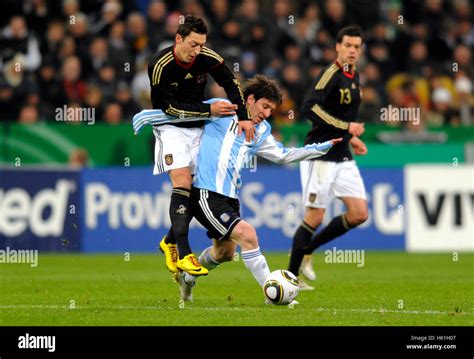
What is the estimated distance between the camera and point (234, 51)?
2058cm

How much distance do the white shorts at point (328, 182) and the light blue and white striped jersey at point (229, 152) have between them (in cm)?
207

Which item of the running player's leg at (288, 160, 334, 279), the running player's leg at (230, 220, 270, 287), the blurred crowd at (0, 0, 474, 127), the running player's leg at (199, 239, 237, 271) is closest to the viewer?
the running player's leg at (230, 220, 270, 287)

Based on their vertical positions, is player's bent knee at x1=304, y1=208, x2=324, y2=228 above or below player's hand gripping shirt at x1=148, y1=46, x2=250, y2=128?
below

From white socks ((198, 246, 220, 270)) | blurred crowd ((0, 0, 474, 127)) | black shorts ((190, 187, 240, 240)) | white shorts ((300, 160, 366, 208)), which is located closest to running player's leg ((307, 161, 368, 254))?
white shorts ((300, 160, 366, 208))

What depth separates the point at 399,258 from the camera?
16859 mm

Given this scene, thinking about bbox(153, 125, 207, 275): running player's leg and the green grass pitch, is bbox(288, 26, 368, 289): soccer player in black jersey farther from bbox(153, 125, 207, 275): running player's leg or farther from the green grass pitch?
bbox(153, 125, 207, 275): running player's leg

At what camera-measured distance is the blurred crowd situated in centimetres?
1972

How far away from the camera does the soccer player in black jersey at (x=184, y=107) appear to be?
33.1ft

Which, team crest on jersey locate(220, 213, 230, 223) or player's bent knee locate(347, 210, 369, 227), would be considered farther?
player's bent knee locate(347, 210, 369, 227)

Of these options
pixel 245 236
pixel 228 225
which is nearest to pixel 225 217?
pixel 228 225

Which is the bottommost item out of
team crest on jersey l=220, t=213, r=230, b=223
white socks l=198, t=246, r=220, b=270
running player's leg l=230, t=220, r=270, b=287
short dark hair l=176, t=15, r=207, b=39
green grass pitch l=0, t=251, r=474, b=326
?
green grass pitch l=0, t=251, r=474, b=326

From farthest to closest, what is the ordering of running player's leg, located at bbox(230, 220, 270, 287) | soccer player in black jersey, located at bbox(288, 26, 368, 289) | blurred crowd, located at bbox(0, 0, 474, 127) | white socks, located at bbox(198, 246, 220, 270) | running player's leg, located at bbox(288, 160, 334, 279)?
blurred crowd, located at bbox(0, 0, 474, 127), running player's leg, located at bbox(288, 160, 334, 279), soccer player in black jersey, located at bbox(288, 26, 368, 289), white socks, located at bbox(198, 246, 220, 270), running player's leg, located at bbox(230, 220, 270, 287)

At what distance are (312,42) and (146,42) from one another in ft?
11.2

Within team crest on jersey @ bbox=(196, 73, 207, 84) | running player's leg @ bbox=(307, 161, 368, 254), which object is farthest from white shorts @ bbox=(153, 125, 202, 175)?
running player's leg @ bbox=(307, 161, 368, 254)
